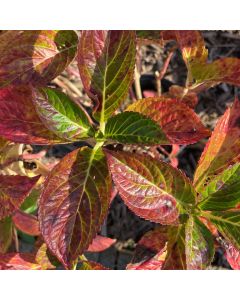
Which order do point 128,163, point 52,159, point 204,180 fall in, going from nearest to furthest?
point 128,163 → point 204,180 → point 52,159

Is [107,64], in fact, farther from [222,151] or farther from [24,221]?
[24,221]

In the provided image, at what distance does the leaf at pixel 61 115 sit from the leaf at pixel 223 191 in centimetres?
25

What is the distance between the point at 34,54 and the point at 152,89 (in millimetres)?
751

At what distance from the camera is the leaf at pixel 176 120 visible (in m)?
0.87

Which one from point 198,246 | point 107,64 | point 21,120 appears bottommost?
point 198,246

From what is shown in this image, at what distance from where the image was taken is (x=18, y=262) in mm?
1106

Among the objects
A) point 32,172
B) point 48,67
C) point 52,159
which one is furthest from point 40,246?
point 52,159

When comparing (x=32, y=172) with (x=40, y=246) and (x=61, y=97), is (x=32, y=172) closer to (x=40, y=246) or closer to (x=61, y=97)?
(x=40, y=246)

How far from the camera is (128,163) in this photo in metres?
0.87

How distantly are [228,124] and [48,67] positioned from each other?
1.30 ft

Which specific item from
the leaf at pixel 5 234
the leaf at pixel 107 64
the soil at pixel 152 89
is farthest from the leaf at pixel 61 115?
the soil at pixel 152 89

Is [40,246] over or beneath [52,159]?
beneath

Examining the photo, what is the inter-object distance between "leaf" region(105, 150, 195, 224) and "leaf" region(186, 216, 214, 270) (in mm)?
52

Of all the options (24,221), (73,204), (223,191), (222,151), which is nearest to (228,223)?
(223,191)
